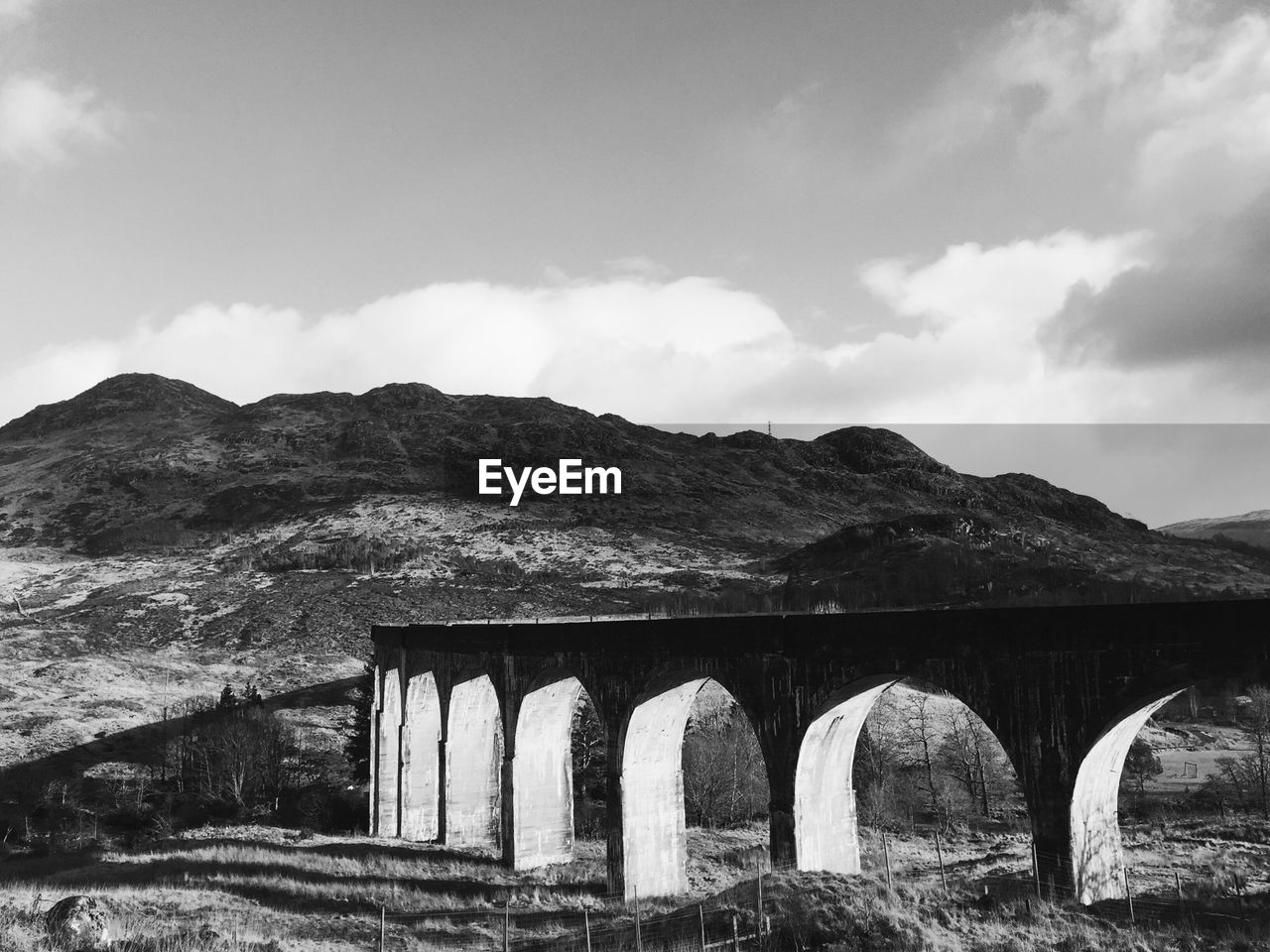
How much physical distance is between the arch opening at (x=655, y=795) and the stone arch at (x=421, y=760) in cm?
1342

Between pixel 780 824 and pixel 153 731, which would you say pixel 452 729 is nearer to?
pixel 780 824

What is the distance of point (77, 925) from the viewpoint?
16234mm

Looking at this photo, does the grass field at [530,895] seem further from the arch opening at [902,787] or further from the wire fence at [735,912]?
the arch opening at [902,787]

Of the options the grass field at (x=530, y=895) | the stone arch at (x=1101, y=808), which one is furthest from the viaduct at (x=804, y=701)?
the grass field at (x=530, y=895)

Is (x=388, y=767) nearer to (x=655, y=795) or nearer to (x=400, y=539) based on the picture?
(x=655, y=795)

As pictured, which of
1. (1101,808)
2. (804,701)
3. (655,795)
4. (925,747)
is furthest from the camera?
(925,747)

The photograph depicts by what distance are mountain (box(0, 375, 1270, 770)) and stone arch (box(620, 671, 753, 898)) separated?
1633cm

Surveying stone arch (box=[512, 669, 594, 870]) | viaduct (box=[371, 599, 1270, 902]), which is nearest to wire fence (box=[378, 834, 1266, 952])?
viaduct (box=[371, 599, 1270, 902])

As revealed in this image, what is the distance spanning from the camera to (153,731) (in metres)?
49.0

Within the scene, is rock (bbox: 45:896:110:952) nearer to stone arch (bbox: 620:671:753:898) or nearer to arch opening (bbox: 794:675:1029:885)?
stone arch (bbox: 620:671:753:898)

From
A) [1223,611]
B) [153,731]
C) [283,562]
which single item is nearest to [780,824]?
[1223,611]

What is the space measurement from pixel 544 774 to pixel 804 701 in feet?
39.8

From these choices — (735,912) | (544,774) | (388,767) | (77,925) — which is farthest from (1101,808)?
(388,767)

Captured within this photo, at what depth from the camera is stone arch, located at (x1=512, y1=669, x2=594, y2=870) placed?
2955cm
